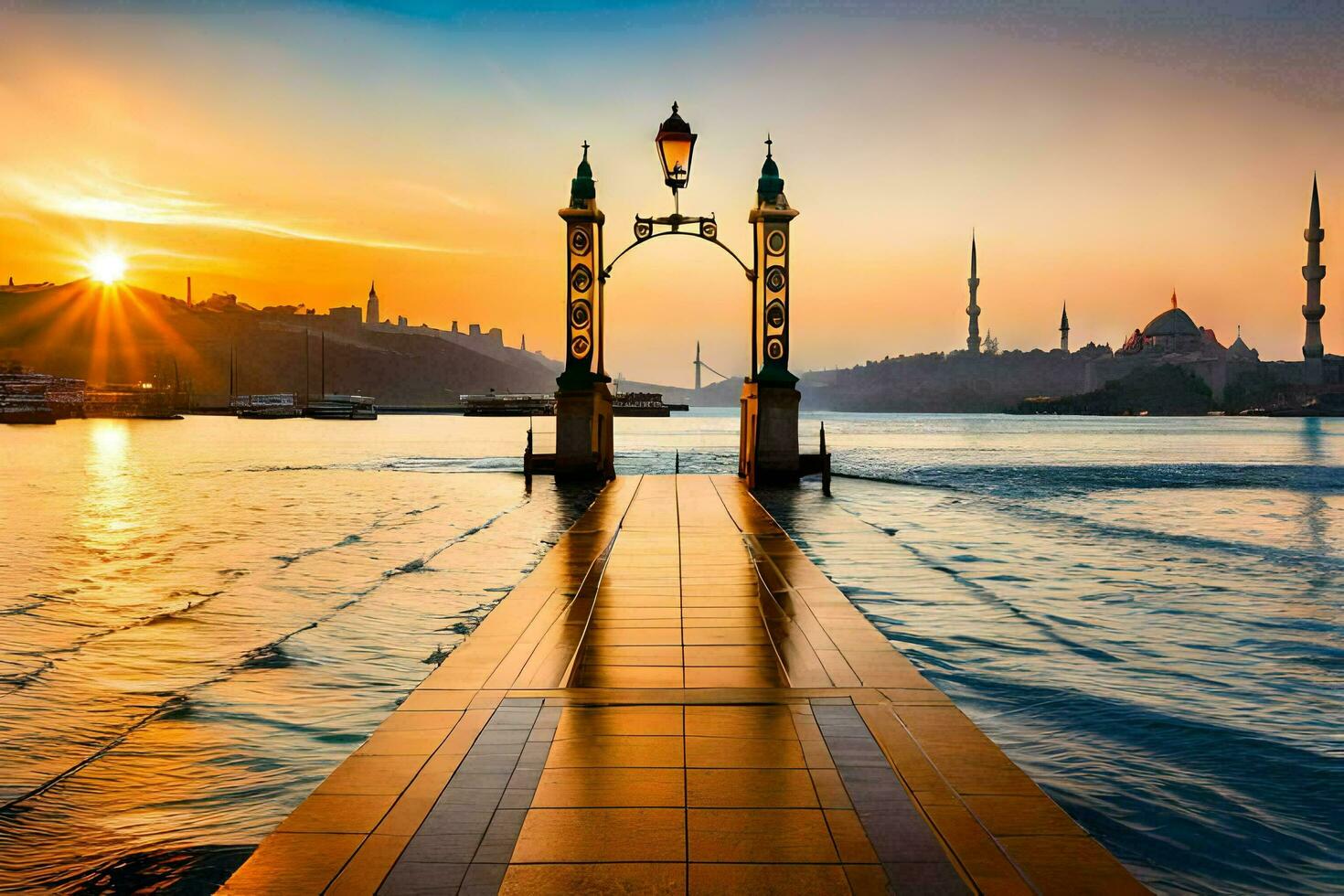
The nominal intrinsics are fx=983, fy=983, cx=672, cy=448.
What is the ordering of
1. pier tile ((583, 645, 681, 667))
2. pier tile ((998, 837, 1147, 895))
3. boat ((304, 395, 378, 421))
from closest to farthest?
pier tile ((998, 837, 1147, 895)) < pier tile ((583, 645, 681, 667)) < boat ((304, 395, 378, 421))

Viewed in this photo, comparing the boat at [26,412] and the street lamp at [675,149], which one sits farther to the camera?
the boat at [26,412]

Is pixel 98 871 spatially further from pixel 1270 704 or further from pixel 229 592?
pixel 229 592

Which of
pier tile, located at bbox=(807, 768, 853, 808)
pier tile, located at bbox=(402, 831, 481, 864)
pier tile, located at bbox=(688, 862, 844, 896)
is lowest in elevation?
pier tile, located at bbox=(688, 862, 844, 896)

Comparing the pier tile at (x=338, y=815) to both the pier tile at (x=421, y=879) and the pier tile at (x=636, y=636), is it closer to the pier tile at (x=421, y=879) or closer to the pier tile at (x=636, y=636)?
the pier tile at (x=421, y=879)

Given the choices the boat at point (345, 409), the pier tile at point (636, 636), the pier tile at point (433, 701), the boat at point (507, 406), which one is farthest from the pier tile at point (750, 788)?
the boat at point (507, 406)

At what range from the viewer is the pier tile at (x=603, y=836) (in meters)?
3.25

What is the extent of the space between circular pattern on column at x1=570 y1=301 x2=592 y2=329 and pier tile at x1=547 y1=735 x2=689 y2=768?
1675 cm

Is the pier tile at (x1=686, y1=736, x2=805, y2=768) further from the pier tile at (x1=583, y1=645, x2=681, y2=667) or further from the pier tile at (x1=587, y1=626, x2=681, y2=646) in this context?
the pier tile at (x1=587, y1=626, x2=681, y2=646)

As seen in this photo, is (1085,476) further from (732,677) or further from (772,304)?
(732,677)

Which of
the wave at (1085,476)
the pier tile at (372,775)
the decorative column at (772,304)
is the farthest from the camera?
the wave at (1085,476)

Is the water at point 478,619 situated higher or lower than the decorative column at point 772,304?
lower

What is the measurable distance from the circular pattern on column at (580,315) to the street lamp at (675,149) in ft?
13.1

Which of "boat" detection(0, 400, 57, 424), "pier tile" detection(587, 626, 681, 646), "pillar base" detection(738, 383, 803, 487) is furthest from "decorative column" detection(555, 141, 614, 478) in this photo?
"boat" detection(0, 400, 57, 424)

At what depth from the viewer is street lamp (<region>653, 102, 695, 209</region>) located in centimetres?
1711
